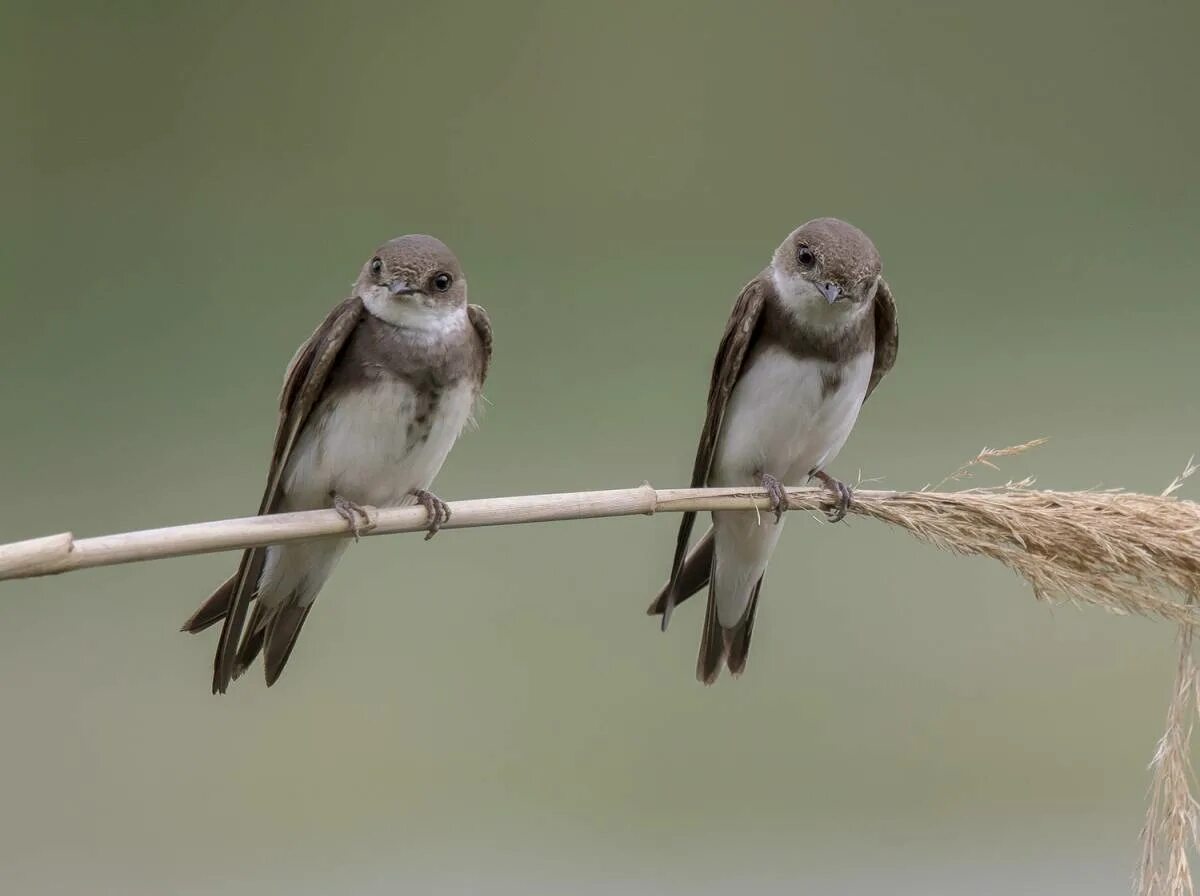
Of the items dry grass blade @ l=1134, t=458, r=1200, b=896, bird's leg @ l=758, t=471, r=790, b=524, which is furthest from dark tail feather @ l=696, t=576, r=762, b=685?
dry grass blade @ l=1134, t=458, r=1200, b=896

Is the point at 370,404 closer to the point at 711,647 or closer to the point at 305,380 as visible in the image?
the point at 305,380

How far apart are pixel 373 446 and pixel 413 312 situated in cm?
16

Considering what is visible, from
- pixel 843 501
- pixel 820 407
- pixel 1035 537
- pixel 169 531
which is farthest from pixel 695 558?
pixel 169 531

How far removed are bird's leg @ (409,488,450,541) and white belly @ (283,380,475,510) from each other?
0.04 ft

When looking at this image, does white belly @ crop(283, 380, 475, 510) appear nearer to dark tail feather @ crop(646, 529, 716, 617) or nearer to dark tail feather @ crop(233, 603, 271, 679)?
dark tail feather @ crop(233, 603, 271, 679)

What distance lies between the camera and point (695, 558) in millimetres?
1847

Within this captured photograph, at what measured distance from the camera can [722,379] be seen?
180cm

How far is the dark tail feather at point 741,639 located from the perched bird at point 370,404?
1.64 ft

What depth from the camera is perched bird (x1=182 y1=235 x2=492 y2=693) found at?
1.54 metres

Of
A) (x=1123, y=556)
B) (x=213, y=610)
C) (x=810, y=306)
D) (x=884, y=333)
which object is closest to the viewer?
(x=1123, y=556)

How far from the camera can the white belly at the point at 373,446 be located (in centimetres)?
157

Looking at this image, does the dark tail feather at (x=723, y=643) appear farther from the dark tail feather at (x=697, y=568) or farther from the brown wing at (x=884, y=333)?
the brown wing at (x=884, y=333)

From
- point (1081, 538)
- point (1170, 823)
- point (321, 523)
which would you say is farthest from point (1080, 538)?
point (321, 523)

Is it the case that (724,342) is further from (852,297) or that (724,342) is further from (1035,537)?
(1035,537)
